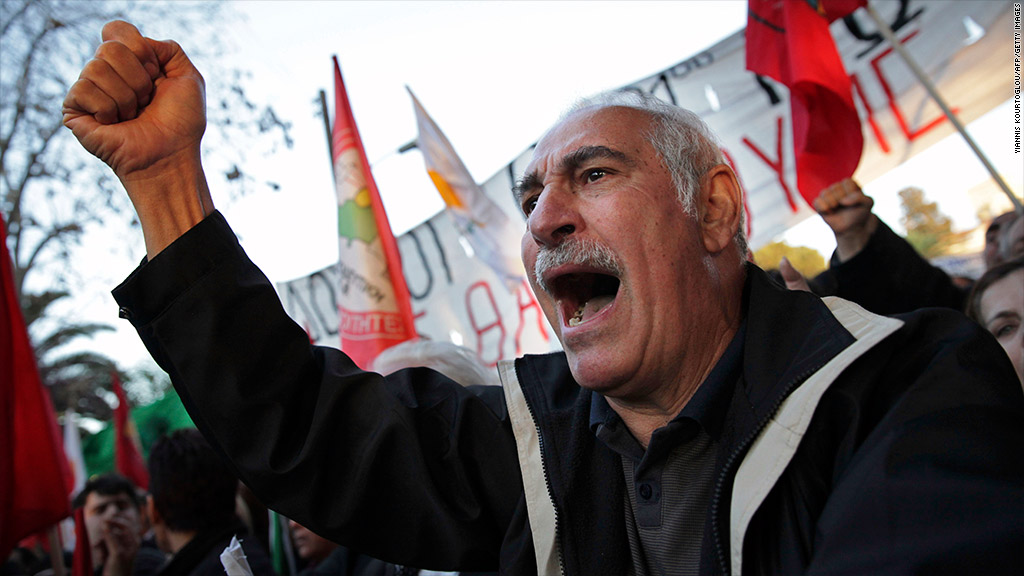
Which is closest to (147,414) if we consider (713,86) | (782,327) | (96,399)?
(713,86)

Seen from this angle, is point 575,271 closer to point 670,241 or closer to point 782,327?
point 670,241

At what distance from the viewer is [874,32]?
431 centimetres

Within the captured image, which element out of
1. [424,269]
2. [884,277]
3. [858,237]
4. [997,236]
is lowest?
[997,236]

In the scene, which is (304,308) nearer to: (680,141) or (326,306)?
(326,306)

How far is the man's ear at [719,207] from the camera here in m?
1.51

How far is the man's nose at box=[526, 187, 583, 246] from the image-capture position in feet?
4.71

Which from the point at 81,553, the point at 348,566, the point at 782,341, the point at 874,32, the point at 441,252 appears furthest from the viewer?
the point at 441,252

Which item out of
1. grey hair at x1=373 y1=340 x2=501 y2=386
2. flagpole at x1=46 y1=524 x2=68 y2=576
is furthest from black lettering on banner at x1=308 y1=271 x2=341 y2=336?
flagpole at x1=46 y1=524 x2=68 y2=576

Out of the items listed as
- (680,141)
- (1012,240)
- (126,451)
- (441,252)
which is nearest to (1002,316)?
(1012,240)

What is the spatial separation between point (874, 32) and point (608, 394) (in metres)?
3.84

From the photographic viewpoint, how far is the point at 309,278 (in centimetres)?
725

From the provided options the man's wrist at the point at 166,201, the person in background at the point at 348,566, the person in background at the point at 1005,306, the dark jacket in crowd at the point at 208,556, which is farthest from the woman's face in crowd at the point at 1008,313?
the dark jacket in crowd at the point at 208,556

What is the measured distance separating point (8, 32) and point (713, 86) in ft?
27.3

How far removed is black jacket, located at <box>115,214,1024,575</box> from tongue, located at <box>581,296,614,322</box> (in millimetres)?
128
